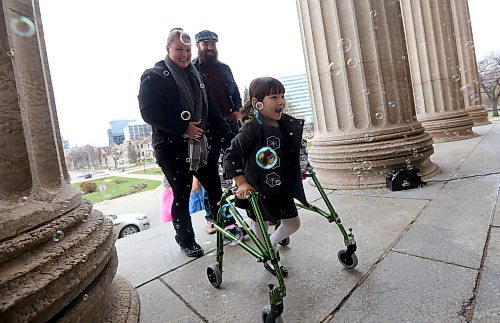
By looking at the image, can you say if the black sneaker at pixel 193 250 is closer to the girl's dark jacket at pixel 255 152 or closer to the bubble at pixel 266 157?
the girl's dark jacket at pixel 255 152

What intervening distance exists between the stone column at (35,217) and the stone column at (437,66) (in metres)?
10.1

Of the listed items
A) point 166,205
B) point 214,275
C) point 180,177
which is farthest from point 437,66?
point 214,275

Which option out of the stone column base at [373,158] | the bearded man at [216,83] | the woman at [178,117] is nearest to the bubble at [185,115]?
the woman at [178,117]

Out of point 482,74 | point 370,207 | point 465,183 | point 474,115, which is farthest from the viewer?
point 482,74

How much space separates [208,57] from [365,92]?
8.55 feet

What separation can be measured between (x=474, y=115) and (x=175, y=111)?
14.6 m

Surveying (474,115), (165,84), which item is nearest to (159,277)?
(165,84)

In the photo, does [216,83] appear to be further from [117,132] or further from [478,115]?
[478,115]

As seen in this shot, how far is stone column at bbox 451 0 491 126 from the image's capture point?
12.8 m

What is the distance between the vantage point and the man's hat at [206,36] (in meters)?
3.32

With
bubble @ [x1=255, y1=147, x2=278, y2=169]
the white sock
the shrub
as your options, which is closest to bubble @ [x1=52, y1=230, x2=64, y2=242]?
bubble @ [x1=255, y1=147, x2=278, y2=169]

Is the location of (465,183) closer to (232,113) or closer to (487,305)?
(487,305)

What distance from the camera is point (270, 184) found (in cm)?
213

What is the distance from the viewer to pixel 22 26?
1.68 m
